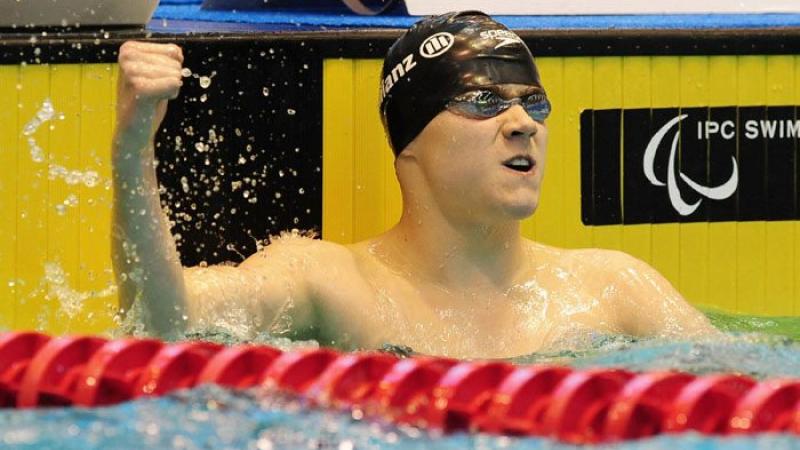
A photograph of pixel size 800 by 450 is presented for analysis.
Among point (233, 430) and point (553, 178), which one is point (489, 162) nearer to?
point (553, 178)

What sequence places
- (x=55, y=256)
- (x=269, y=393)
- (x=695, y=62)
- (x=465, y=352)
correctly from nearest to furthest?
(x=269, y=393)
(x=465, y=352)
(x=55, y=256)
(x=695, y=62)

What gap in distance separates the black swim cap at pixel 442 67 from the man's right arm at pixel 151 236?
0.47 metres

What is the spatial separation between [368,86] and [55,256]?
0.75 m

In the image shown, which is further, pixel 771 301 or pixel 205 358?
pixel 771 301

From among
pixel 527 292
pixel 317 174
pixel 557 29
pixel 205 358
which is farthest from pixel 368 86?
pixel 205 358

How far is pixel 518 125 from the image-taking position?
2.71 meters

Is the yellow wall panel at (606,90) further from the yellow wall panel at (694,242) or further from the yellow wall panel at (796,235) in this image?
the yellow wall panel at (796,235)

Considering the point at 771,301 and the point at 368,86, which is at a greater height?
the point at 368,86

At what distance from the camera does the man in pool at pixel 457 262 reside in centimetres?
269

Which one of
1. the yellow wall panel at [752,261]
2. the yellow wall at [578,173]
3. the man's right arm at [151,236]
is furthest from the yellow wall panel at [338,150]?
the yellow wall panel at [752,261]

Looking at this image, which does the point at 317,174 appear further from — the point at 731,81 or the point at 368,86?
the point at 731,81

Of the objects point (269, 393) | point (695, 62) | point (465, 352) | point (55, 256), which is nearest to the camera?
point (269, 393)

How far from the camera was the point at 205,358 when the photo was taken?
2.21 m

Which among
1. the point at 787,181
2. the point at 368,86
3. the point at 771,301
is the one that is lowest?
the point at 771,301
